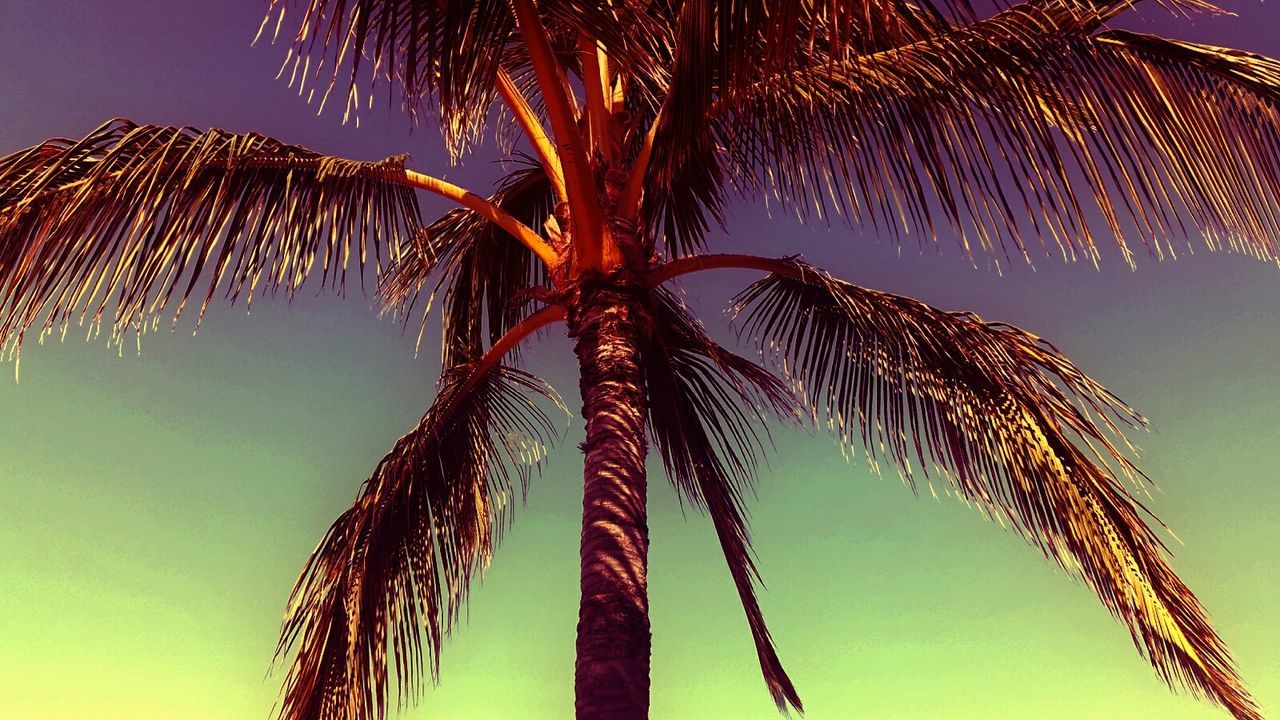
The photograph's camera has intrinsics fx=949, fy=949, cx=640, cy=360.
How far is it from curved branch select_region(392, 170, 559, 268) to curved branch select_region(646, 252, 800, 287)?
1.94 ft

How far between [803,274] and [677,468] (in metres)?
1.59

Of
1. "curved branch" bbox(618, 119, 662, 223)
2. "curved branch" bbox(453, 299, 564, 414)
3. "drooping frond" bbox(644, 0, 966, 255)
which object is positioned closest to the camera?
"drooping frond" bbox(644, 0, 966, 255)

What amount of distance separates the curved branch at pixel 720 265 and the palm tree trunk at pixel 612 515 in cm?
43

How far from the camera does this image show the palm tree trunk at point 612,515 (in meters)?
3.78

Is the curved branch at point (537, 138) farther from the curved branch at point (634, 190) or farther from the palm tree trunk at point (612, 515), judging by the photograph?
the palm tree trunk at point (612, 515)

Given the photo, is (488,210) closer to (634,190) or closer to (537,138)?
(537,138)

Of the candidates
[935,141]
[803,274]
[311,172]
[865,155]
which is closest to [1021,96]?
[935,141]

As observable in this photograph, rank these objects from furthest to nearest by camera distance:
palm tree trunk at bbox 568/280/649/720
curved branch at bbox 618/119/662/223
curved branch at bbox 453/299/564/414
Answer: curved branch at bbox 453/299/564/414
curved branch at bbox 618/119/662/223
palm tree trunk at bbox 568/280/649/720

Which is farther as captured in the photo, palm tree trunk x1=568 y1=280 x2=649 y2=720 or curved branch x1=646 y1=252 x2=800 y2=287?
curved branch x1=646 y1=252 x2=800 y2=287

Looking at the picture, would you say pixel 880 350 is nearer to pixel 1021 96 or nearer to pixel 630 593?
pixel 1021 96

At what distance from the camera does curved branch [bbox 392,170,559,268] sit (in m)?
4.98

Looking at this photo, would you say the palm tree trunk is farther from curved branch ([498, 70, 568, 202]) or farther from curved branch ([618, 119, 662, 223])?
curved branch ([498, 70, 568, 202])

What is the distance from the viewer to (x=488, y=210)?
16.6 feet

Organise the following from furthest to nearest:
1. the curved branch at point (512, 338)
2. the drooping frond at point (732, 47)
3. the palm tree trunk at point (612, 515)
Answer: the curved branch at point (512, 338) → the palm tree trunk at point (612, 515) → the drooping frond at point (732, 47)
